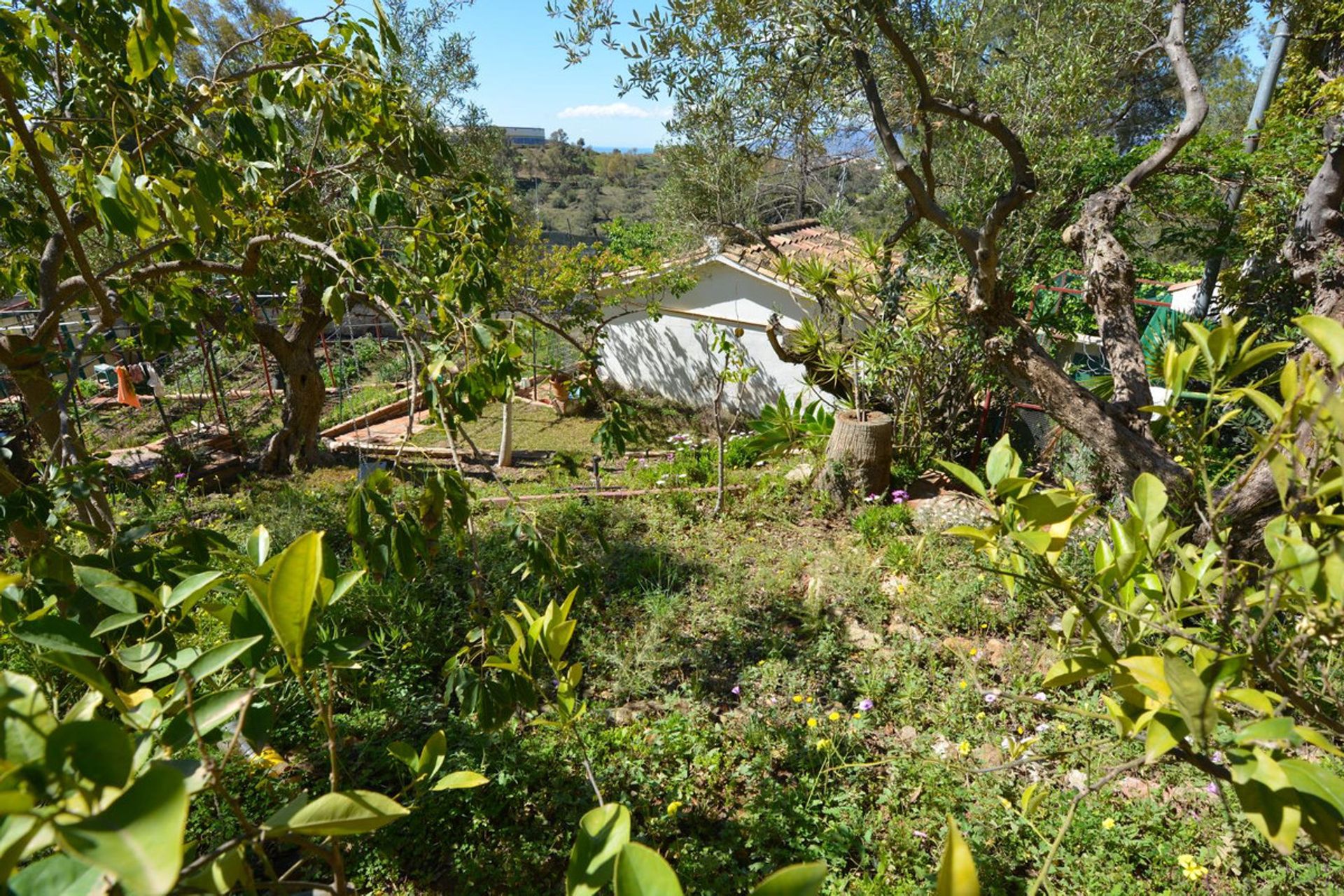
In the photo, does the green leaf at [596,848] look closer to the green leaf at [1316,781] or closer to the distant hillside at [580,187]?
the green leaf at [1316,781]

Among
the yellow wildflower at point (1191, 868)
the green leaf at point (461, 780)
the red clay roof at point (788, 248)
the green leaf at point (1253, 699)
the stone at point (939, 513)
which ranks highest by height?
the red clay roof at point (788, 248)

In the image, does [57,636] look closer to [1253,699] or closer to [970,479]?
[970,479]

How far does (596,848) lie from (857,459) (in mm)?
4645

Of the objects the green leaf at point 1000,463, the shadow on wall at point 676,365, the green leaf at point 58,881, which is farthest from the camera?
the shadow on wall at point 676,365

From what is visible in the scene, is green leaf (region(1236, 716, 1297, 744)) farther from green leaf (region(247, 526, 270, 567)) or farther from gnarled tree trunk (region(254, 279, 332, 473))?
gnarled tree trunk (region(254, 279, 332, 473))

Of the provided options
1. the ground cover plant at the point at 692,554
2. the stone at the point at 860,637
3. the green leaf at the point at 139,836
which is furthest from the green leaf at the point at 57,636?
the stone at the point at 860,637

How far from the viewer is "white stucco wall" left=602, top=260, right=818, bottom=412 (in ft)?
32.0

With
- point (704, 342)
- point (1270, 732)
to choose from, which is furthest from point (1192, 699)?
point (704, 342)

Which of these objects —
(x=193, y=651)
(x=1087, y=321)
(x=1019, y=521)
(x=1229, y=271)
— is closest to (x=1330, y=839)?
(x=1019, y=521)

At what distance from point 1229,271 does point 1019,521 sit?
5.62 m

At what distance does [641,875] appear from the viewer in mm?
617

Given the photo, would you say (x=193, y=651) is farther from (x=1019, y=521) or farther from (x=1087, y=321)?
(x=1087, y=321)

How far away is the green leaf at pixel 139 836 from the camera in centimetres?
42

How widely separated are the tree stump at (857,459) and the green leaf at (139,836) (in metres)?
4.95
